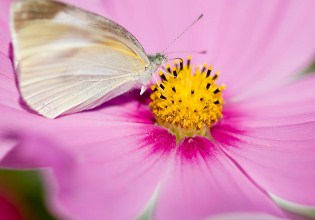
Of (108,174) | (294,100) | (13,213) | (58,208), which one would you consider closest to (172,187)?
(108,174)

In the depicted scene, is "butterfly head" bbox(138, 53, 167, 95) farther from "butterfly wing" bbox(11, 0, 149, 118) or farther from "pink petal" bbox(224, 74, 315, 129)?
"pink petal" bbox(224, 74, 315, 129)

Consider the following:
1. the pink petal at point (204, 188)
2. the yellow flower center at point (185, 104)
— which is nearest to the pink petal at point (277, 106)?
the yellow flower center at point (185, 104)

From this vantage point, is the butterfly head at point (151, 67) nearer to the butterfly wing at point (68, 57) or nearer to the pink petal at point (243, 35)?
the butterfly wing at point (68, 57)

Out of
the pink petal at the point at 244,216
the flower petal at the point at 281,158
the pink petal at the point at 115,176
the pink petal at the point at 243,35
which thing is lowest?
the pink petal at the point at 115,176

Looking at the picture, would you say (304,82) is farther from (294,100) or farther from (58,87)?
(58,87)

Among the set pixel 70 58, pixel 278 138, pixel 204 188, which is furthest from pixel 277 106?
pixel 70 58

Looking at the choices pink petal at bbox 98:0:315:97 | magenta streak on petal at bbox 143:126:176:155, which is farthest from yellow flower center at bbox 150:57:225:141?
pink petal at bbox 98:0:315:97

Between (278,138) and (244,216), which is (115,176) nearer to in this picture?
(244,216)
